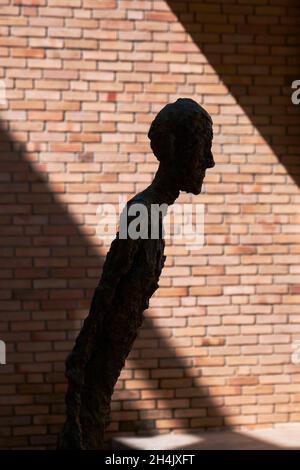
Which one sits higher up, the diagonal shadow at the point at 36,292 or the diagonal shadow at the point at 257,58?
the diagonal shadow at the point at 257,58

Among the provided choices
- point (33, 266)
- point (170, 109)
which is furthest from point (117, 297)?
point (33, 266)

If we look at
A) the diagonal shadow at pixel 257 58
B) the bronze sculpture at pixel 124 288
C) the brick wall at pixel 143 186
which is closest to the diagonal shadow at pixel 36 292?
the brick wall at pixel 143 186

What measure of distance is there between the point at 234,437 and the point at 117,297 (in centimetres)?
319

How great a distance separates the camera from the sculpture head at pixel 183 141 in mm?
3498

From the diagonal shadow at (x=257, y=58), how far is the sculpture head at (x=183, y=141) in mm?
3054

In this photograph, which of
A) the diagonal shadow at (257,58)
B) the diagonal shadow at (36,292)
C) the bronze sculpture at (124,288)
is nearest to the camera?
the bronze sculpture at (124,288)

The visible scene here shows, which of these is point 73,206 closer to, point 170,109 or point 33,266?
point 33,266

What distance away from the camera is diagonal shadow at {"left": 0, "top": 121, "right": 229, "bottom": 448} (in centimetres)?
625

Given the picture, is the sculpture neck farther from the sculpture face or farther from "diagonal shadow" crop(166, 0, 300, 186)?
"diagonal shadow" crop(166, 0, 300, 186)

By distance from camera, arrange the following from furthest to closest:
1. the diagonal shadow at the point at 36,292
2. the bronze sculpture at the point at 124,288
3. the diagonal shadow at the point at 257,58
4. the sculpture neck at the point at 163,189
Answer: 1. the diagonal shadow at the point at 257,58
2. the diagonal shadow at the point at 36,292
3. the sculpture neck at the point at 163,189
4. the bronze sculpture at the point at 124,288

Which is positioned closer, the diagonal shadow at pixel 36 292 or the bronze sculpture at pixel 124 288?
the bronze sculpture at pixel 124 288

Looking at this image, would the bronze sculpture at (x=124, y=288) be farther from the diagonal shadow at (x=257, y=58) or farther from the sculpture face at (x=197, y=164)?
the diagonal shadow at (x=257, y=58)

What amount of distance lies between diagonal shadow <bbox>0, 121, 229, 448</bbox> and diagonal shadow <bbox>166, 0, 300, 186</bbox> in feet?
4.81

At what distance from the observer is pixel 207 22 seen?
6562mm
